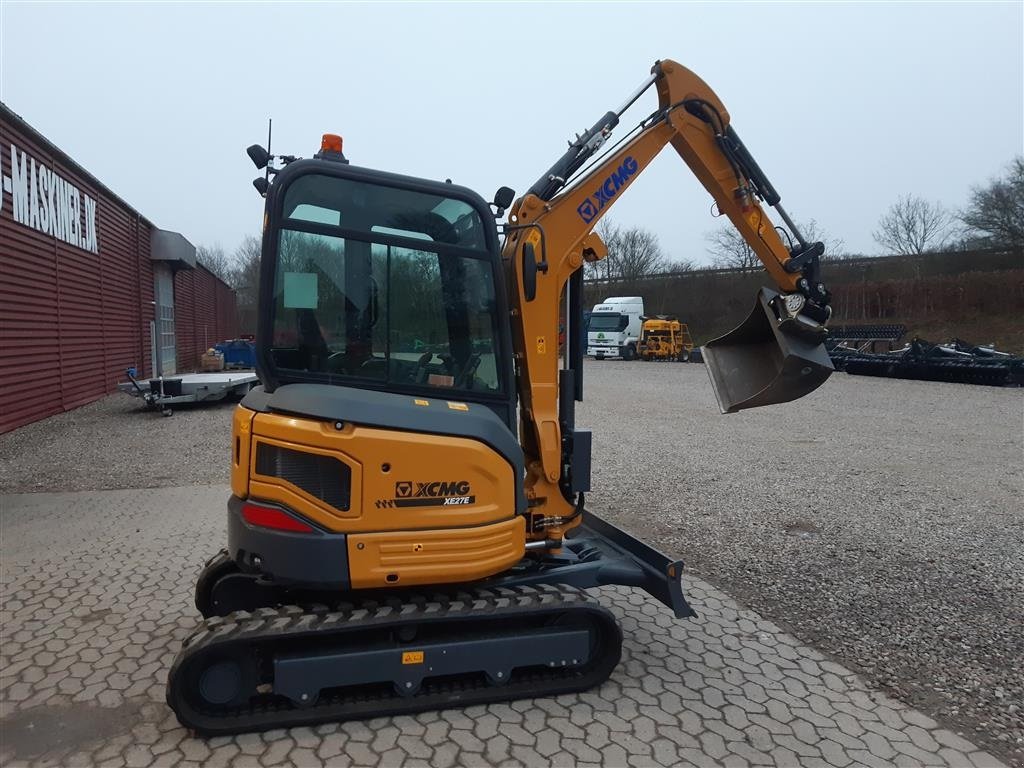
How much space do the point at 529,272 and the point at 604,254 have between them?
0.77 meters

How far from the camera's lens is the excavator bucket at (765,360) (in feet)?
15.1

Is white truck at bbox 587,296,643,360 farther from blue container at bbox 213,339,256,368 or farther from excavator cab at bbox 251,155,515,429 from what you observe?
excavator cab at bbox 251,155,515,429

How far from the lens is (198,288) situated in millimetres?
28547

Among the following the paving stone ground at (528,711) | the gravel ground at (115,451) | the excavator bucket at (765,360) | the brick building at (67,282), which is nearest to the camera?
the paving stone ground at (528,711)

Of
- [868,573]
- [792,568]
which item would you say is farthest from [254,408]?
[868,573]

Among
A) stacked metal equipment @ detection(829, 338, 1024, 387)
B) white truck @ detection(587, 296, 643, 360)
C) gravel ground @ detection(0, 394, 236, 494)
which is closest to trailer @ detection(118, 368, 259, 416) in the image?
gravel ground @ detection(0, 394, 236, 494)

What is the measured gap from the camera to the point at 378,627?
11.0ft

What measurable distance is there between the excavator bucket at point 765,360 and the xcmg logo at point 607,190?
4.31 feet

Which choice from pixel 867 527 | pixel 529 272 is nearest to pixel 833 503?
pixel 867 527

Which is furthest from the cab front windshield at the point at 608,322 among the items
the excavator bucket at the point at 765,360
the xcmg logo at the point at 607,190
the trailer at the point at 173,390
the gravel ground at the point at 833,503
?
the xcmg logo at the point at 607,190

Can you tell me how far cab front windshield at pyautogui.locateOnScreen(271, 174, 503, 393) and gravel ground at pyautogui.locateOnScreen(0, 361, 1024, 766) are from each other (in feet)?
9.92

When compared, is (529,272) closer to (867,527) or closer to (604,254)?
(604,254)

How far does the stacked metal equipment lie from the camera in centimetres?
1977

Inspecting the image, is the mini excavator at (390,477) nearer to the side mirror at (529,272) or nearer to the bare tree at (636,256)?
the side mirror at (529,272)
